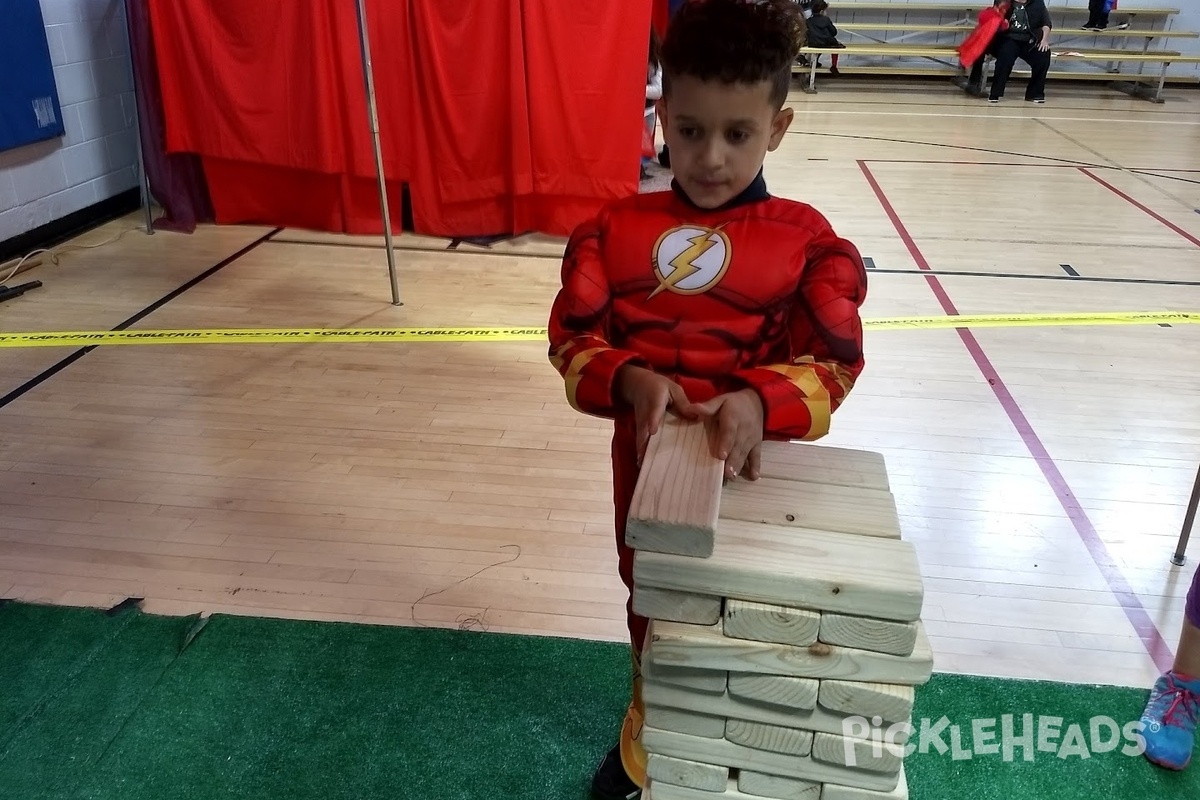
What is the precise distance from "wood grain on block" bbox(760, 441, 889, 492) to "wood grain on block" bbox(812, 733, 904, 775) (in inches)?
10.1

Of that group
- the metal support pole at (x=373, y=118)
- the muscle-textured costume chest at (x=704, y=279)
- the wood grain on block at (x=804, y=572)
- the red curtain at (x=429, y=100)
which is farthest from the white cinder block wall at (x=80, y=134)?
the wood grain on block at (x=804, y=572)

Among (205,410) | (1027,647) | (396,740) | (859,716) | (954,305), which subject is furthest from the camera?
(954,305)

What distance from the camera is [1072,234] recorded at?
15.0ft

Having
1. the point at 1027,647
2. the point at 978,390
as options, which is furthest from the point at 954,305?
the point at 1027,647

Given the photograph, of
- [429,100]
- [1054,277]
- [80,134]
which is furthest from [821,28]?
[80,134]

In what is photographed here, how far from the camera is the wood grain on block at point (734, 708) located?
84 cm

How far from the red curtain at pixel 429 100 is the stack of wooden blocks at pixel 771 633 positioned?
3.31 m

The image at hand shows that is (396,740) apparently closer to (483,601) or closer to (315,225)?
(483,601)

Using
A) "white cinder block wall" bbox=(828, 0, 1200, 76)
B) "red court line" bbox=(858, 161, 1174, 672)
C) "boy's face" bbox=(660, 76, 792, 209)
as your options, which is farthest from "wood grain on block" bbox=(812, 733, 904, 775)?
"white cinder block wall" bbox=(828, 0, 1200, 76)

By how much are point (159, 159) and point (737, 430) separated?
171 inches

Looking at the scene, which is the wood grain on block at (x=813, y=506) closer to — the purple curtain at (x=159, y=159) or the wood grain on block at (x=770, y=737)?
the wood grain on block at (x=770, y=737)

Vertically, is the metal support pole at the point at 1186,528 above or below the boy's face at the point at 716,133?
below

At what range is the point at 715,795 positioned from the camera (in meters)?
0.93

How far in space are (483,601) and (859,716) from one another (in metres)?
1.19
